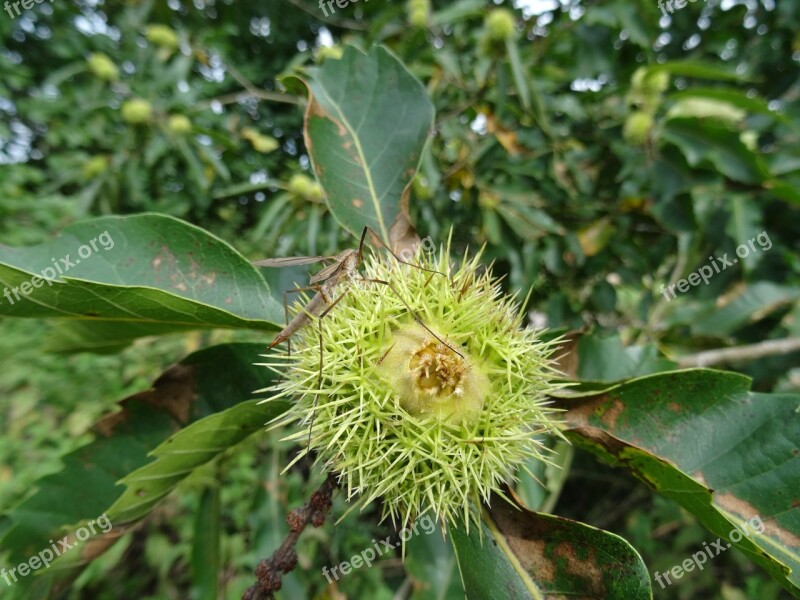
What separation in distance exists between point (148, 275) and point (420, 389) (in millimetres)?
590

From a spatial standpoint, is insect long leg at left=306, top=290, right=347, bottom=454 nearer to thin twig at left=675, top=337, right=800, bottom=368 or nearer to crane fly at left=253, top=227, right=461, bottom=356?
crane fly at left=253, top=227, right=461, bottom=356

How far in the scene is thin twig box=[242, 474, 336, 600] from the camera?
2.80ft

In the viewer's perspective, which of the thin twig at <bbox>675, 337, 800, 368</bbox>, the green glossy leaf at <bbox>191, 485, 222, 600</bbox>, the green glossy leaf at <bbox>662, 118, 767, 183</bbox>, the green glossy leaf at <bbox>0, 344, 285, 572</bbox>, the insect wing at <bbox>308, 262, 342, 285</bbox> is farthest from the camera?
the green glossy leaf at <bbox>662, 118, 767, 183</bbox>

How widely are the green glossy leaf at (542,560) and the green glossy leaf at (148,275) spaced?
56 centimetres

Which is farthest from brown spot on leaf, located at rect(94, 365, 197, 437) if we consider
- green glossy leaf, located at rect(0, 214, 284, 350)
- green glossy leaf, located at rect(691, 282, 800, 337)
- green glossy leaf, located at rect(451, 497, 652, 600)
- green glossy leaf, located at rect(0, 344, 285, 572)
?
green glossy leaf, located at rect(691, 282, 800, 337)

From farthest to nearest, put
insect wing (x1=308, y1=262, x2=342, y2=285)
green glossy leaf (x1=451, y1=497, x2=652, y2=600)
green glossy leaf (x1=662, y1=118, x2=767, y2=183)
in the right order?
1. green glossy leaf (x1=662, y1=118, x2=767, y2=183)
2. insect wing (x1=308, y1=262, x2=342, y2=285)
3. green glossy leaf (x1=451, y1=497, x2=652, y2=600)

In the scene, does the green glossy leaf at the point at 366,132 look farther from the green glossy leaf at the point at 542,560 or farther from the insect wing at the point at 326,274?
the green glossy leaf at the point at 542,560

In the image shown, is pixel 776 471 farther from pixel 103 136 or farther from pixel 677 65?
pixel 103 136

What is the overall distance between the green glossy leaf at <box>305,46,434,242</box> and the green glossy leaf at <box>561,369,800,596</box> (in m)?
0.60

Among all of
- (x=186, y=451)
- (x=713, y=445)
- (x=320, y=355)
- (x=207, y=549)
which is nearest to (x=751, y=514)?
(x=713, y=445)

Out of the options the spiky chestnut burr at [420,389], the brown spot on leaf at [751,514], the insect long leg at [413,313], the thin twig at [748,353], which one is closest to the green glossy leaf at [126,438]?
the spiky chestnut burr at [420,389]

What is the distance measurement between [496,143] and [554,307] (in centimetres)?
78

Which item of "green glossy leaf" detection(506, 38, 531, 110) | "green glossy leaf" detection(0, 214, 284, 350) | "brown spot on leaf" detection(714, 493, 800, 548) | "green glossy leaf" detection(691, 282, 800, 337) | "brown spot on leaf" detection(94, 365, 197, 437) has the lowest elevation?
"brown spot on leaf" detection(714, 493, 800, 548)

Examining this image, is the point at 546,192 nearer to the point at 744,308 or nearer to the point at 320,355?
the point at 744,308
